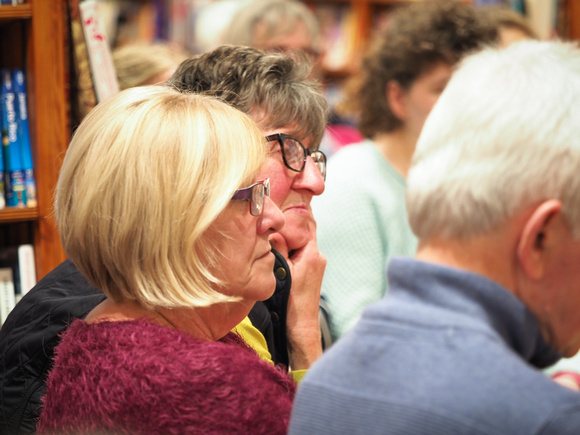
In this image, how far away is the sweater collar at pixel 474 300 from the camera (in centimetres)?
86

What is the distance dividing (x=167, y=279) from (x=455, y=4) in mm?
2004

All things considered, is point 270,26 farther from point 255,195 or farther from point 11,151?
point 255,195

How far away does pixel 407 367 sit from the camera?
0.83m

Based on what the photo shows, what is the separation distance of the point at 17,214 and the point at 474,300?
144cm

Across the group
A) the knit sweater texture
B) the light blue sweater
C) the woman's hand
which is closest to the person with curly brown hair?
the light blue sweater

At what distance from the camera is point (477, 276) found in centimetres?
86

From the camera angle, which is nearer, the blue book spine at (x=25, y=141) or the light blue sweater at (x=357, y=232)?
the blue book spine at (x=25, y=141)

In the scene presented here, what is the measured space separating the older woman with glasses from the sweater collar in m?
0.35

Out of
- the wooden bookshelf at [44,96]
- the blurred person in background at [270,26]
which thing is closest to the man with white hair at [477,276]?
the wooden bookshelf at [44,96]

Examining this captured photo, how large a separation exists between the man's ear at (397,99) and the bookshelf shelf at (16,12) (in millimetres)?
1364

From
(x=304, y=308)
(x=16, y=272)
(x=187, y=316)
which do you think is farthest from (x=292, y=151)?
(x=16, y=272)

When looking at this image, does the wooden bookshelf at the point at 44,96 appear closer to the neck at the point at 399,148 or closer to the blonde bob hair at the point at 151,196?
the blonde bob hair at the point at 151,196

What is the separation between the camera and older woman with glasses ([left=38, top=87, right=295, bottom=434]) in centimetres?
106

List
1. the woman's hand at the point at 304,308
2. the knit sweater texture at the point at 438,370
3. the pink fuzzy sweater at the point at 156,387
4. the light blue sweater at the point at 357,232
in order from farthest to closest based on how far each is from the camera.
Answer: the light blue sweater at the point at 357,232 < the woman's hand at the point at 304,308 < the pink fuzzy sweater at the point at 156,387 < the knit sweater texture at the point at 438,370
